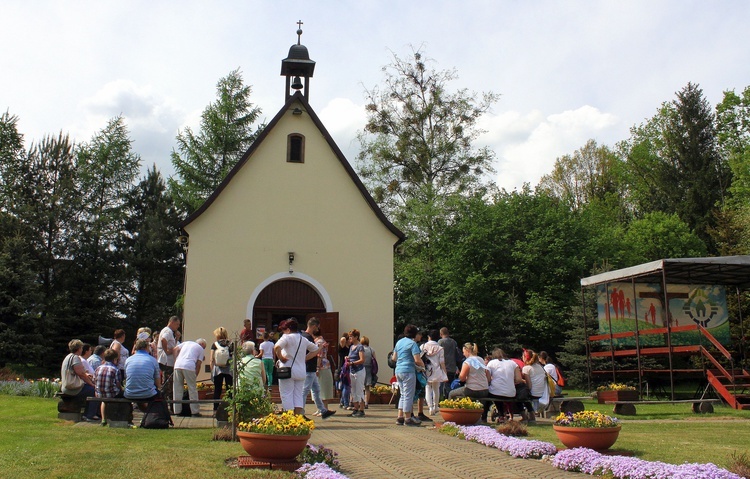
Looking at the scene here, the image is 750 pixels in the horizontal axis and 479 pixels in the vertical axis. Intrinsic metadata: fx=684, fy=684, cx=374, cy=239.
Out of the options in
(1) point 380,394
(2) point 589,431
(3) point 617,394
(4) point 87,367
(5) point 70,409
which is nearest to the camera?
(2) point 589,431

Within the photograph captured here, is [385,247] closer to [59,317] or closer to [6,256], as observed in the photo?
[6,256]

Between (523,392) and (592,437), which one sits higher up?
(523,392)

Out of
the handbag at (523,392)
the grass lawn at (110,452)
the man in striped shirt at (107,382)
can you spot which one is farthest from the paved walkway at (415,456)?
the man in striped shirt at (107,382)

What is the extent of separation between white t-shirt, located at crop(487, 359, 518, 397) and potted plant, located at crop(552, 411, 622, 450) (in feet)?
12.6

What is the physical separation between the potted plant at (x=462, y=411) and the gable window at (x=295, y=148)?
11788 mm

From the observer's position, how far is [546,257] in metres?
29.8

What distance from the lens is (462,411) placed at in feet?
37.9

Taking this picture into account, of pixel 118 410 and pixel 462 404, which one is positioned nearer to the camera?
pixel 118 410

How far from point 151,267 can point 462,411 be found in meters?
30.4

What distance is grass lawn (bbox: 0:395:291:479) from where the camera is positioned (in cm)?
711

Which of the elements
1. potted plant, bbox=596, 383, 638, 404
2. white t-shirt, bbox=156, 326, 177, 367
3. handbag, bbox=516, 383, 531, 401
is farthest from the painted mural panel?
white t-shirt, bbox=156, 326, 177, 367

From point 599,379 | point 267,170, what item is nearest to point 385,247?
point 267,170

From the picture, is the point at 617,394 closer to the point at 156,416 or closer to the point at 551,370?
the point at 551,370

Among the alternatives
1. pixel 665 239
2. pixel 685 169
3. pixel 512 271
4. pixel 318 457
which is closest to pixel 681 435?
pixel 318 457
